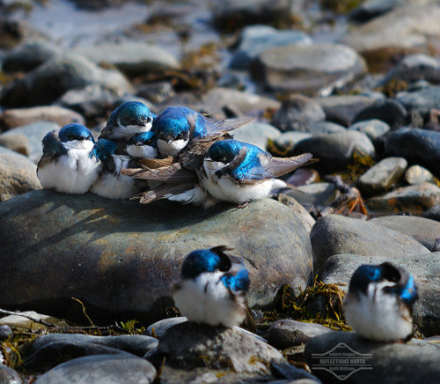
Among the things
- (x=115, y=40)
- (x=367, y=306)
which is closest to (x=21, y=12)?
(x=115, y=40)

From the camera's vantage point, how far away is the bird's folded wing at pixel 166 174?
5.77 m

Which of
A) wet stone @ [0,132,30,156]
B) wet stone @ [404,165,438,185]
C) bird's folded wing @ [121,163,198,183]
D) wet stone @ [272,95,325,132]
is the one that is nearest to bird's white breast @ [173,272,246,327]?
bird's folded wing @ [121,163,198,183]

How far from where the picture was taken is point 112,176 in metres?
6.02

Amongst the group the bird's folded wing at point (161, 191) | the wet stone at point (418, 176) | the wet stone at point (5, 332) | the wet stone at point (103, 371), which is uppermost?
the bird's folded wing at point (161, 191)

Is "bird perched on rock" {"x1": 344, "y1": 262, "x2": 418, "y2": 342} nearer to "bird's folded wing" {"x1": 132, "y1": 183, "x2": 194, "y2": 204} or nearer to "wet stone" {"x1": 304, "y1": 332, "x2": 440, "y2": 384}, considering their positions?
"wet stone" {"x1": 304, "y1": 332, "x2": 440, "y2": 384}

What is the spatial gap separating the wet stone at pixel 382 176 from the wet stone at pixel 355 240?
2.10 m

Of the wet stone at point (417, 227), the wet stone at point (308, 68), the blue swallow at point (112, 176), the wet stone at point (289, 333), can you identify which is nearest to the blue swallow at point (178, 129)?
the blue swallow at point (112, 176)

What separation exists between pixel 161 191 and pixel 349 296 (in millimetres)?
2132

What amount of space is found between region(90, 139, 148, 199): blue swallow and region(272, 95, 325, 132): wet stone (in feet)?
17.8

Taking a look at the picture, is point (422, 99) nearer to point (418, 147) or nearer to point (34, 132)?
point (418, 147)

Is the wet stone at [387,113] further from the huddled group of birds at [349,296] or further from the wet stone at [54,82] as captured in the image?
the huddled group of birds at [349,296]

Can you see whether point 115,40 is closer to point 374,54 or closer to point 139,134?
point 374,54

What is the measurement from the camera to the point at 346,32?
17.8 meters

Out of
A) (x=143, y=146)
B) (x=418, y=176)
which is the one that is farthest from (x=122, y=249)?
(x=418, y=176)
